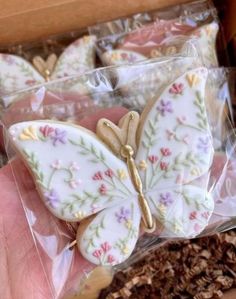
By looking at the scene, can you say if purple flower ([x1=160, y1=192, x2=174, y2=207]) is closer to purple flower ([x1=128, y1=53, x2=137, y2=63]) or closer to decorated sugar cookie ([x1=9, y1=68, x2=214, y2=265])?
decorated sugar cookie ([x1=9, y1=68, x2=214, y2=265])

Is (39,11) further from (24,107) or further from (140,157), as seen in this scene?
(140,157)

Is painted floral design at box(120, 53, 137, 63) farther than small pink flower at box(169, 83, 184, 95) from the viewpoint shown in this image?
Yes

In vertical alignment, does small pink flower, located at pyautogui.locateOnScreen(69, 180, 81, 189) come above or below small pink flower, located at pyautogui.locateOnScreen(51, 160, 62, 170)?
below

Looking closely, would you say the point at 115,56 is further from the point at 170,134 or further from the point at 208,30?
the point at 170,134

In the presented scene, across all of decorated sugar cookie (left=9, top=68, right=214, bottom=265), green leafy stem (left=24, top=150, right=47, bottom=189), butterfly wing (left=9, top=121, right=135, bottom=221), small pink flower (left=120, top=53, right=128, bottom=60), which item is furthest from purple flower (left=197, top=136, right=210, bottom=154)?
small pink flower (left=120, top=53, right=128, bottom=60)

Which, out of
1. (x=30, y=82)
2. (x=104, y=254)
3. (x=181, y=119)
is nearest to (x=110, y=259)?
(x=104, y=254)

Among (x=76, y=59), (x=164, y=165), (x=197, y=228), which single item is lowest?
(x=197, y=228)

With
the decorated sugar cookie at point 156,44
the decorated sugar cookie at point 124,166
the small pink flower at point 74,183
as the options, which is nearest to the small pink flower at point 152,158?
the decorated sugar cookie at point 124,166

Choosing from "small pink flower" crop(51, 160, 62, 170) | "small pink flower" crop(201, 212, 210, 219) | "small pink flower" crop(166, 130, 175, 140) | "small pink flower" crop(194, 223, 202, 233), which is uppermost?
"small pink flower" crop(51, 160, 62, 170)
